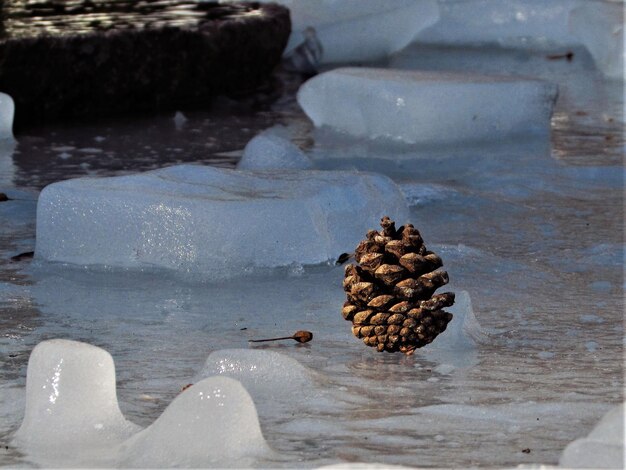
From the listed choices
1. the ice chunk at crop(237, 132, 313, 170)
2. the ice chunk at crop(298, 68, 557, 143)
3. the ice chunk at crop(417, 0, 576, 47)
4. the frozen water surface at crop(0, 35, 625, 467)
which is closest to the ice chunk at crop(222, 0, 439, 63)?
the ice chunk at crop(417, 0, 576, 47)

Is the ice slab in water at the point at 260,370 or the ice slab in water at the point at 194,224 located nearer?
the ice slab in water at the point at 260,370

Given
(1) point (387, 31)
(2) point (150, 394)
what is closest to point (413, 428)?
(2) point (150, 394)

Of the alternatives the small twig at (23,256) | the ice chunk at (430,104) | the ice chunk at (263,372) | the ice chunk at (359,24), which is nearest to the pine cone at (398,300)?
the ice chunk at (263,372)

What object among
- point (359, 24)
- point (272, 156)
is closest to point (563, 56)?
point (359, 24)

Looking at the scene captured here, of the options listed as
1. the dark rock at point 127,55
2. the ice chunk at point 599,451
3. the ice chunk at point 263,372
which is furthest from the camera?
the dark rock at point 127,55

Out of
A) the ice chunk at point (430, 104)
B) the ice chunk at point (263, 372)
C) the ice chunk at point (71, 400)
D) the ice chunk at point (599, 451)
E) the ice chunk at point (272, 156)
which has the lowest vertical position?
the ice chunk at point (430, 104)

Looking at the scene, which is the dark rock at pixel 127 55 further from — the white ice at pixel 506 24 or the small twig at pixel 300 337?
the small twig at pixel 300 337

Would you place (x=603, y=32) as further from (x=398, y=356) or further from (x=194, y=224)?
(x=398, y=356)
